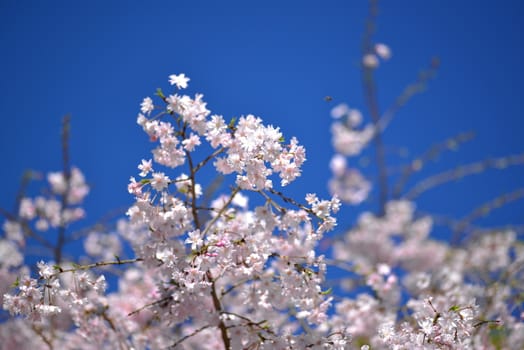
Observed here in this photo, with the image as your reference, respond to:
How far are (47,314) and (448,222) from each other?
5.47 meters

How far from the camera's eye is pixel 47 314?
199 cm

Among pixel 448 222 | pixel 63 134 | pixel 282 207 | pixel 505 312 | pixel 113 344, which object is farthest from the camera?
pixel 448 222

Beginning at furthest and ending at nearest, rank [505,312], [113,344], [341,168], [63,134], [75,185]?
[341,168]
[75,185]
[63,134]
[505,312]
[113,344]

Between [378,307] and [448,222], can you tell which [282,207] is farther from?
[448,222]

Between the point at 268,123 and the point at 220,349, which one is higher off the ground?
the point at 268,123

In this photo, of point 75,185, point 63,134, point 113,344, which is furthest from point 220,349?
point 75,185

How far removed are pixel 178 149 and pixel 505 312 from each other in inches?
116

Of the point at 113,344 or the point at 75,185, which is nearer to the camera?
the point at 113,344

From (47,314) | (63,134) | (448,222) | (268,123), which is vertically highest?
(63,134)

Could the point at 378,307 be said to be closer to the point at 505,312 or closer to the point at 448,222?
the point at 505,312

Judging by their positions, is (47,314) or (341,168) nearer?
(47,314)

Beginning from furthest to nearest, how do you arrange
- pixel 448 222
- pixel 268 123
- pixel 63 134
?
pixel 448 222, pixel 63 134, pixel 268 123

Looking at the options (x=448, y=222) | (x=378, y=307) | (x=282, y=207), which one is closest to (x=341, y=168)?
(x=448, y=222)

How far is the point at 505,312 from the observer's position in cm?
353
